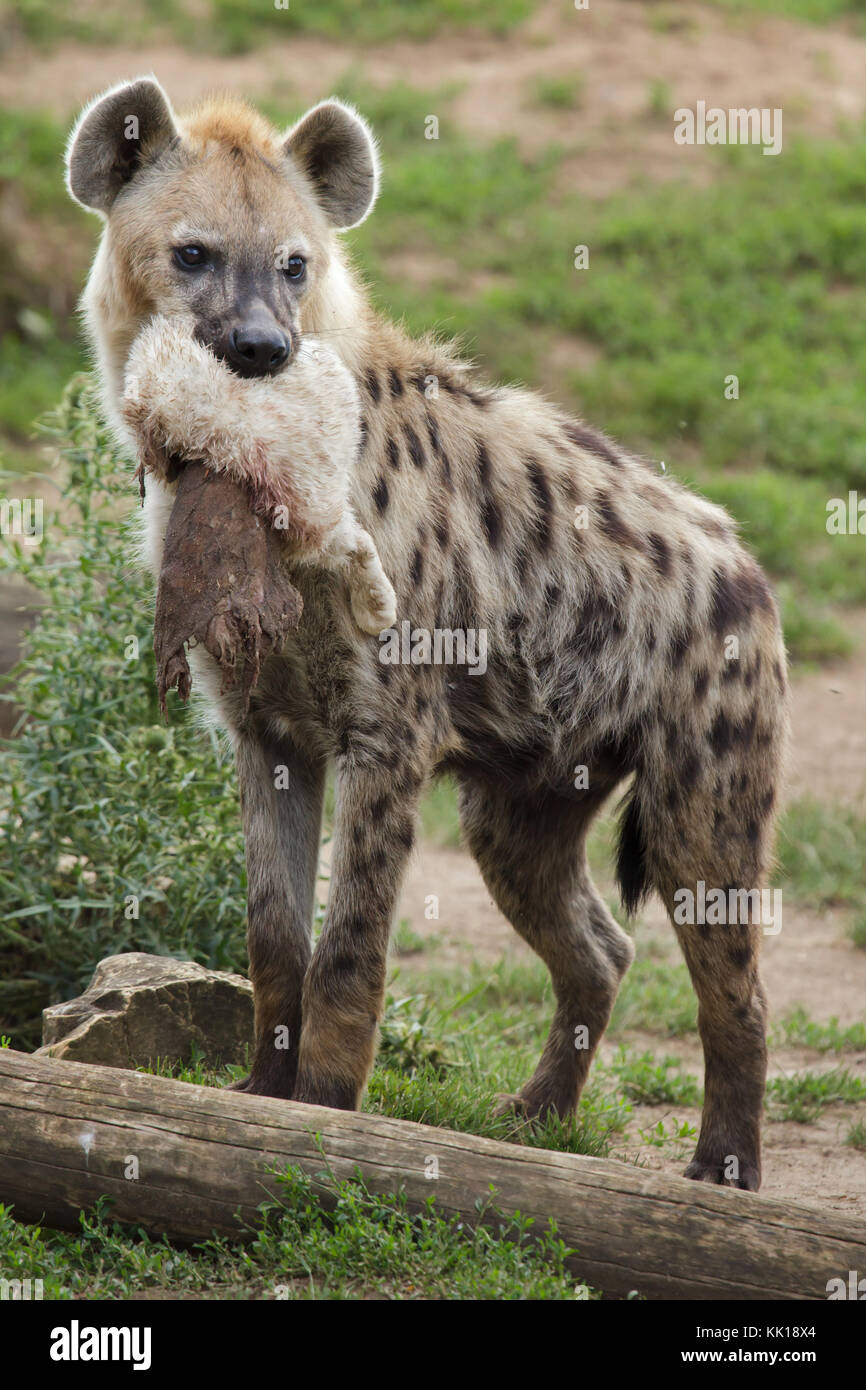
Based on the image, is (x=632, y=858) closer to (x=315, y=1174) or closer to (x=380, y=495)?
(x=380, y=495)

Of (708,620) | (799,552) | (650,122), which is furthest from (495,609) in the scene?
(650,122)

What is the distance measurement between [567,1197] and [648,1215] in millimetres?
152

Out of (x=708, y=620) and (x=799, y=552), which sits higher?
(x=799, y=552)

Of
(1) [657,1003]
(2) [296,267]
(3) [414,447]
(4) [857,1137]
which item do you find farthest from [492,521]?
(1) [657,1003]

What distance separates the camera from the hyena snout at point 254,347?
127 inches

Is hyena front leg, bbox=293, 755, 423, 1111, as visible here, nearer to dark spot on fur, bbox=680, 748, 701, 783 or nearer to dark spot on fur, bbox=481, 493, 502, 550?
dark spot on fur, bbox=481, 493, 502, 550

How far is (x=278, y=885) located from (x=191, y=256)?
1.43 metres

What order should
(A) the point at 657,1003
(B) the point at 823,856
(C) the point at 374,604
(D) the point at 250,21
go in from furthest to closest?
1. (D) the point at 250,21
2. (B) the point at 823,856
3. (A) the point at 657,1003
4. (C) the point at 374,604

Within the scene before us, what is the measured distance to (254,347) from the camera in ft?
10.6

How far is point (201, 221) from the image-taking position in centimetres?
346

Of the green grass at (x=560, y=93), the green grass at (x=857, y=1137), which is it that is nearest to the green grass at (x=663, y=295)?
the green grass at (x=560, y=93)

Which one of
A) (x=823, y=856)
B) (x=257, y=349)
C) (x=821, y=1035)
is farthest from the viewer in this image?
(x=823, y=856)

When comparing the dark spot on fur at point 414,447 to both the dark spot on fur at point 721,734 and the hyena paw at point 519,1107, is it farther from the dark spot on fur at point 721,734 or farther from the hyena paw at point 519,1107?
the hyena paw at point 519,1107
